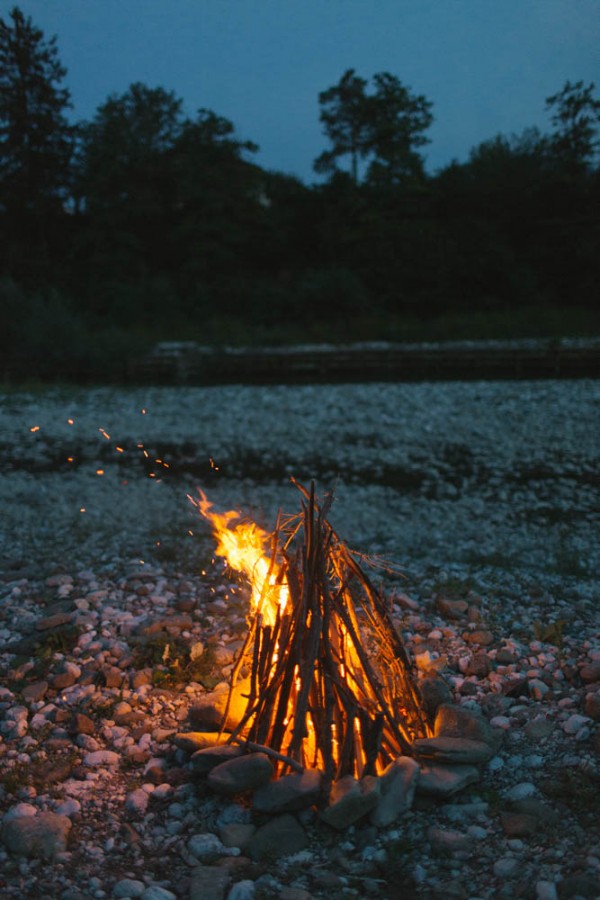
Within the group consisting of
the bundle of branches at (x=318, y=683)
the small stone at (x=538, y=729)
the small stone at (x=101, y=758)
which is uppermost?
the bundle of branches at (x=318, y=683)

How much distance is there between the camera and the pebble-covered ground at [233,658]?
3.00 meters

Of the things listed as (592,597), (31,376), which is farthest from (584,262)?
(592,597)

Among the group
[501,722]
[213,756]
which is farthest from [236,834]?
[501,722]

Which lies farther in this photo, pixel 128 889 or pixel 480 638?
pixel 480 638

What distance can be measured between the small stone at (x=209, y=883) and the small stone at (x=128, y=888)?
182 mm

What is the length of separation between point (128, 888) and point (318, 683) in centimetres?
104

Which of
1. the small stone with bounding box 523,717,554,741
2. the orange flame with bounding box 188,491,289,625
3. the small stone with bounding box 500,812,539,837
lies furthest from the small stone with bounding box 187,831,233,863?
the small stone with bounding box 523,717,554,741

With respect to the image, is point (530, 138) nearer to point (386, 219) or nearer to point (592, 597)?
point (386, 219)

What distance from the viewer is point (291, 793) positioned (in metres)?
3.17

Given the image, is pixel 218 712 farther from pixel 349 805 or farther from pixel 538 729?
pixel 538 729

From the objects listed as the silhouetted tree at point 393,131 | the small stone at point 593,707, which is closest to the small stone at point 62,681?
the small stone at point 593,707

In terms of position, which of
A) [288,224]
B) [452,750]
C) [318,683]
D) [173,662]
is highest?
[288,224]

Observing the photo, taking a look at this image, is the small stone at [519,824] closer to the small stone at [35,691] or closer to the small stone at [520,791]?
the small stone at [520,791]

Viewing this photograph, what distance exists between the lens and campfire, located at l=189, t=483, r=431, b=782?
131 inches
